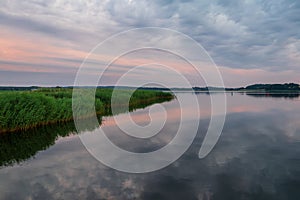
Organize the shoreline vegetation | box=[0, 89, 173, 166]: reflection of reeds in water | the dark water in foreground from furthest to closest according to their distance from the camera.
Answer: the shoreline vegetation < box=[0, 89, 173, 166]: reflection of reeds in water < the dark water in foreground

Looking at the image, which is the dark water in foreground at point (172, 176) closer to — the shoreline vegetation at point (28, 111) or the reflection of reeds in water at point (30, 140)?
the reflection of reeds in water at point (30, 140)

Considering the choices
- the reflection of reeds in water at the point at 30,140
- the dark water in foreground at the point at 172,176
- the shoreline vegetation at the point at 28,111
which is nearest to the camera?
the dark water in foreground at the point at 172,176

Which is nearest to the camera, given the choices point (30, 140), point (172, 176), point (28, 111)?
point (172, 176)

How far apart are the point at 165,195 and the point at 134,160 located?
3.90 meters

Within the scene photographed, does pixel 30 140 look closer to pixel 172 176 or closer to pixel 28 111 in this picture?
pixel 28 111

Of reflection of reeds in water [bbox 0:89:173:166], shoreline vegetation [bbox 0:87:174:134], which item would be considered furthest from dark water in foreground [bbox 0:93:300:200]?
shoreline vegetation [bbox 0:87:174:134]

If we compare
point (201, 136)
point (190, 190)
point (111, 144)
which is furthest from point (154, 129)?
point (190, 190)

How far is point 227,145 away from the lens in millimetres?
14227

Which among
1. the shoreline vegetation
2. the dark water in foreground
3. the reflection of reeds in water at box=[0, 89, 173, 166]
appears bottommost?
the dark water in foreground

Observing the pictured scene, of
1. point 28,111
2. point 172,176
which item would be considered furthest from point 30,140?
point 172,176

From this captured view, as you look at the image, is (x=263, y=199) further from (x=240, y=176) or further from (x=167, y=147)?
(x=167, y=147)

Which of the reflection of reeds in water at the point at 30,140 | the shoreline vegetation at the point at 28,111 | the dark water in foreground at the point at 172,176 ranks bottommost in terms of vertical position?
the dark water in foreground at the point at 172,176

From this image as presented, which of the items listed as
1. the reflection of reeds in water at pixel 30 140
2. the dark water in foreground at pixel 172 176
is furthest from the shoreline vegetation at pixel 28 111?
the dark water in foreground at pixel 172 176

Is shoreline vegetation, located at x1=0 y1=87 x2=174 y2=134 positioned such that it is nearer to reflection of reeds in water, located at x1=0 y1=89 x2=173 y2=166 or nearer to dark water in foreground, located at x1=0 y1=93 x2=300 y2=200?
reflection of reeds in water, located at x1=0 y1=89 x2=173 y2=166
